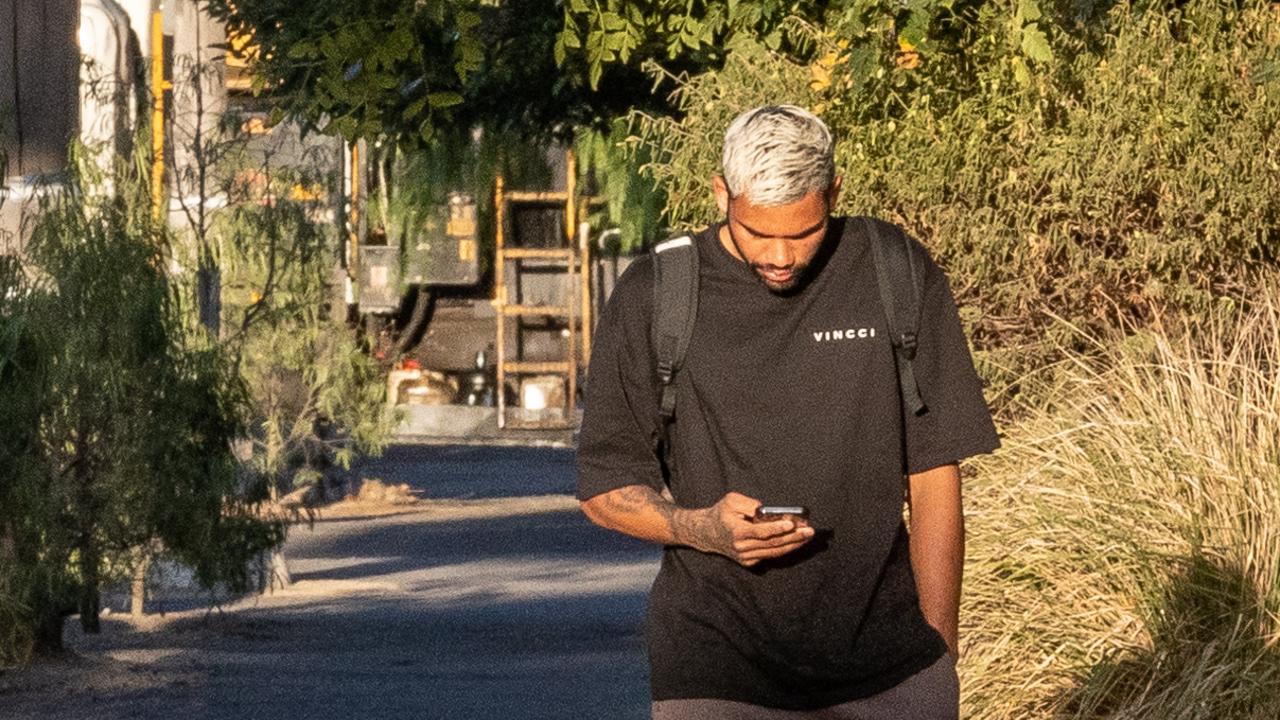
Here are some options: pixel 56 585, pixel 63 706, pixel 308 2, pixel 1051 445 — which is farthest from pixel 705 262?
pixel 308 2

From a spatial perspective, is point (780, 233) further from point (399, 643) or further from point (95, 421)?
point (399, 643)

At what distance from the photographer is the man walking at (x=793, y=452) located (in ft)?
13.8

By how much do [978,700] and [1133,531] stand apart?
68 cm

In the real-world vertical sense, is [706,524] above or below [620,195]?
below

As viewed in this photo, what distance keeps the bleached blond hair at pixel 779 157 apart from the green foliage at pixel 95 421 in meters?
8.37

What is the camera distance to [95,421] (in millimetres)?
12562

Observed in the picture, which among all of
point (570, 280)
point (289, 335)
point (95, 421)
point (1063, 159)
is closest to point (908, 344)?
point (1063, 159)

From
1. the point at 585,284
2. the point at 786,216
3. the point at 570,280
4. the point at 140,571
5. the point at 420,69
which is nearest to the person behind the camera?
the point at 786,216

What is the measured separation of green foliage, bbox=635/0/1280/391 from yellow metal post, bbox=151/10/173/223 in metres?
3.16

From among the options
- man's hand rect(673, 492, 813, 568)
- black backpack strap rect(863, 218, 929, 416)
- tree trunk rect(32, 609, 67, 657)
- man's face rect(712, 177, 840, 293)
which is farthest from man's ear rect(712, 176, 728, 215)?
tree trunk rect(32, 609, 67, 657)

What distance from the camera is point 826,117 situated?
1148cm

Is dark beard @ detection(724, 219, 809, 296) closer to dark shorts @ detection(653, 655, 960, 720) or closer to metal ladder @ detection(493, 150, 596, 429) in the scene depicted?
dark shorts @ detection(653, 655, 960, 720)

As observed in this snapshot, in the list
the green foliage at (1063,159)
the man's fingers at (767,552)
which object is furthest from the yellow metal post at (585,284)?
the man's fingers at (767,552)

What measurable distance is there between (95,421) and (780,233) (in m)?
8.84
